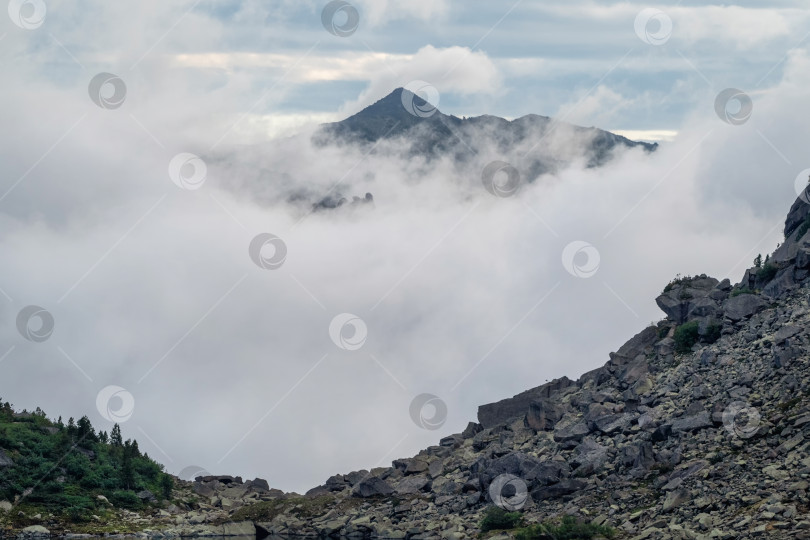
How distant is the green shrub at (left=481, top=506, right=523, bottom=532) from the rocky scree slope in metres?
1.12

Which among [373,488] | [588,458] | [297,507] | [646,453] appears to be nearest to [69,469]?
[297,507]

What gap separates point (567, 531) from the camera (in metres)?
51.3

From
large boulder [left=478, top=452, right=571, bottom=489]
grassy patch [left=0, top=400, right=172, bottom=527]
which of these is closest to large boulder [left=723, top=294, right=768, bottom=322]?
large boulder [left=478, top=452, right=571, bottom=489]

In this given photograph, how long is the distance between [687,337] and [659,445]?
55.5 feet

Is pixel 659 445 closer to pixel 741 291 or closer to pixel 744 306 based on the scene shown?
pixel 744 306

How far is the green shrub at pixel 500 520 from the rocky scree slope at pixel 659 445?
112 centimetres

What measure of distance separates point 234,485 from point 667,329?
158 feet

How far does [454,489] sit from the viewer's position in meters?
69.8

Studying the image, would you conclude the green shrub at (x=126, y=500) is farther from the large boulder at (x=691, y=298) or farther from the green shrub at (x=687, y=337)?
the large boulder at (x=691, y=298)

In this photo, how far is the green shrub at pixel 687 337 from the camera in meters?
73.4

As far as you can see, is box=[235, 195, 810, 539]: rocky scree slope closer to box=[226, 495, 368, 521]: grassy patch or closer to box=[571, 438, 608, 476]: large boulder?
box=[571, 438, 608, 476]: large boulder

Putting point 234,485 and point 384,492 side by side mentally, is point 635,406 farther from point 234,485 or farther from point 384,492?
point 234,485

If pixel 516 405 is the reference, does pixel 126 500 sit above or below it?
above

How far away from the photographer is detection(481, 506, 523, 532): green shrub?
58062mm
